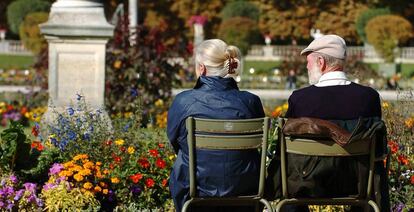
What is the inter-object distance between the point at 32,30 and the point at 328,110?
33714 millimetres

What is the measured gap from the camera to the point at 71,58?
9.07 metres

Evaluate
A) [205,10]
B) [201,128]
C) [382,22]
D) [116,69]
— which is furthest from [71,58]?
A: [205,10]

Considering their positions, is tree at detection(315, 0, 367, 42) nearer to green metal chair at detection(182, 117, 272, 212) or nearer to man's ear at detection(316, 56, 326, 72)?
man's ear at detection(316, 56, 326, 72)

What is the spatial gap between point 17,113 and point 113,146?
22.2 ft

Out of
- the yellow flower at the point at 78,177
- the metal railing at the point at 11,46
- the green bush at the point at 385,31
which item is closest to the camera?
the yellow flower at the point at 78,177

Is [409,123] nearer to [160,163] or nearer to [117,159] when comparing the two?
[160,163]

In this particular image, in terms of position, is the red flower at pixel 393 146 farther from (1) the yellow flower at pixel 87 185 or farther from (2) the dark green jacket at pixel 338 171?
(1) the yellow flower at pixel 87 185

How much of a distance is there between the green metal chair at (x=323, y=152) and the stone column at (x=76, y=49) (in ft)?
14.7

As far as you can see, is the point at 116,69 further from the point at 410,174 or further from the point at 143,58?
the point at 410,174

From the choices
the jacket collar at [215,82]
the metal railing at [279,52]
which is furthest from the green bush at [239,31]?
the jacket collar at [215,82]

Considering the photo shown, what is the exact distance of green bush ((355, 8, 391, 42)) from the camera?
130ft

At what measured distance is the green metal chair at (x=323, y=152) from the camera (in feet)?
15.2

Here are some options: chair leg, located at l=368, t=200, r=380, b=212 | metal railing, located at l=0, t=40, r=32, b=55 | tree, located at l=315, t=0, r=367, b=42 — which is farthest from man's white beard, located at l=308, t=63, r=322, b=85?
metal railing, located at l=0, t=40, r=32, b=55

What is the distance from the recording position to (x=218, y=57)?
4793 millimetres
